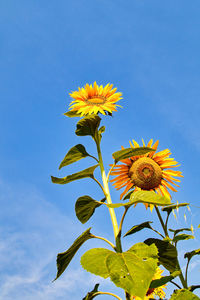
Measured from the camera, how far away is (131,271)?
2.21m

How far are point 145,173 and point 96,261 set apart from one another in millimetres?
2207

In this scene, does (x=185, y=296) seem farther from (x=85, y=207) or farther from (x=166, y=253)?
(x=85, y=207)

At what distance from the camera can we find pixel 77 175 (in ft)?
10.2

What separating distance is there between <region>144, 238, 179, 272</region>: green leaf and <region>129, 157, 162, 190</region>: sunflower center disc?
1.34 meters

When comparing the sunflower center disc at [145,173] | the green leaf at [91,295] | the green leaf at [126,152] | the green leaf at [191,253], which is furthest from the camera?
the sunflower center disc at [145,173]

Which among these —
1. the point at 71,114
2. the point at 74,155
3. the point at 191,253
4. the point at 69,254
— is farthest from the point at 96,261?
the point at 191,253

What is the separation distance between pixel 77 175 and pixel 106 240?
27.7 inches

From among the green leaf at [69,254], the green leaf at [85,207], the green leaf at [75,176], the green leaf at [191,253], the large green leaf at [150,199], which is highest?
the green leaf at [75,176]

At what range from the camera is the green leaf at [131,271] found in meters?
2.11

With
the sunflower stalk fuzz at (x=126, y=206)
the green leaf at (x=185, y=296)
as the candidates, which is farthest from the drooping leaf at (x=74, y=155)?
the green leaf at (x=185, y=296)

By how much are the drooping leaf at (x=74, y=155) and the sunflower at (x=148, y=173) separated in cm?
118

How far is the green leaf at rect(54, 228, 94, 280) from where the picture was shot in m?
2.83

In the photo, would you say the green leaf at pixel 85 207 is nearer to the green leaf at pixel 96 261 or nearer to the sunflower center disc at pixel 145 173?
the green leaf at pixel 96 261

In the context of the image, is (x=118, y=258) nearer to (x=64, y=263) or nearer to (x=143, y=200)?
(x=143, y=200)
